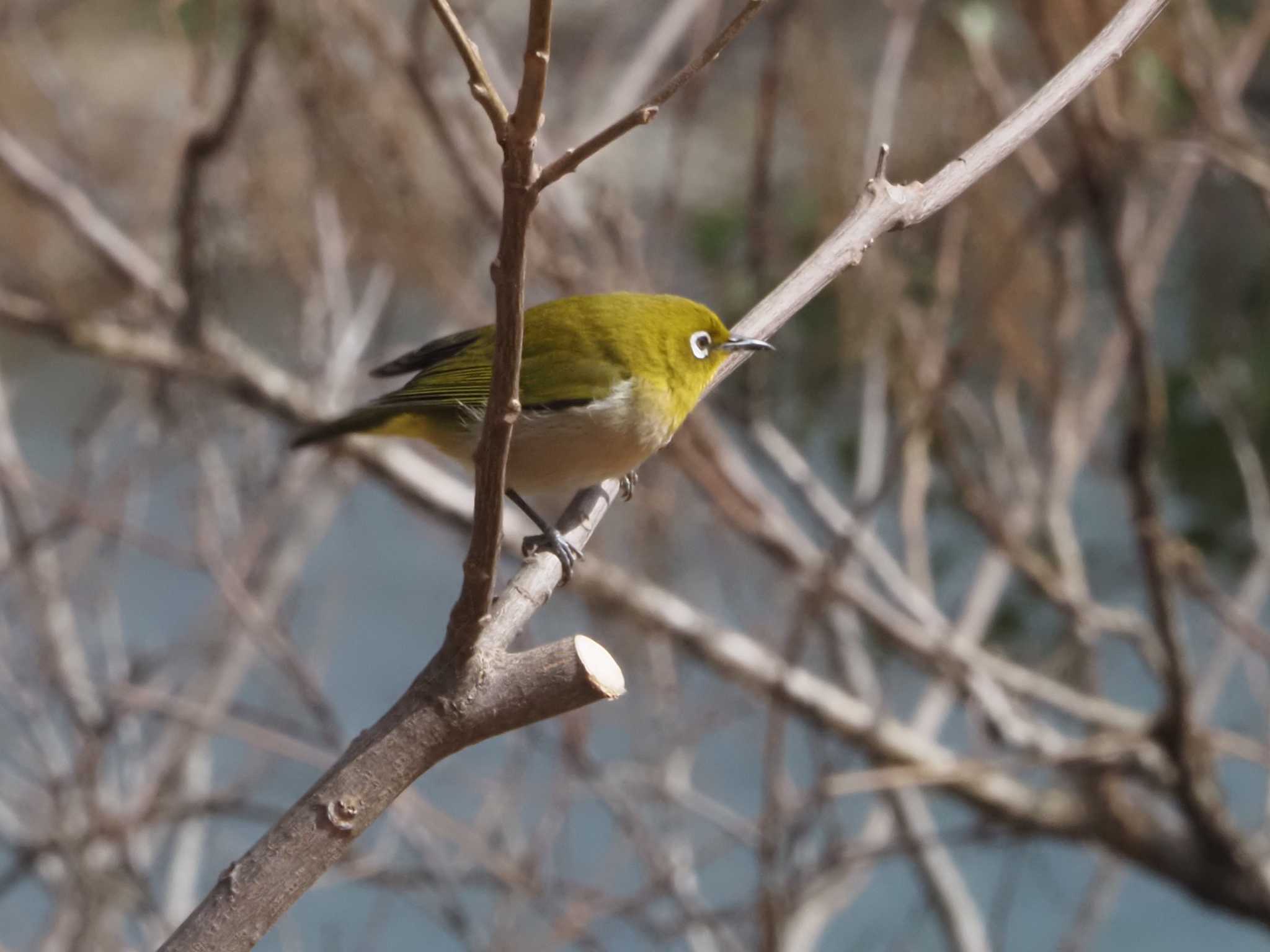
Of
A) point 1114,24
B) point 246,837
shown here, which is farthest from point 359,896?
point 1114,24

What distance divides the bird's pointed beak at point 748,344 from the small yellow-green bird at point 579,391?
222 mm

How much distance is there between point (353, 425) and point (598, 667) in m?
1.59


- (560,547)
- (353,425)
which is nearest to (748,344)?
(560,547)

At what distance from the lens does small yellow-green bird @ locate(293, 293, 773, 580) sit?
117 inches

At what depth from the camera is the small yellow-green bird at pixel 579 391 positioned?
9.71ft

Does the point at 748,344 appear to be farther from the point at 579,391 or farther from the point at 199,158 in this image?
the point at 199,158

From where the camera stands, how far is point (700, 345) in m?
3.10

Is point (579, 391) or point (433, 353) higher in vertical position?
point (433, 353)

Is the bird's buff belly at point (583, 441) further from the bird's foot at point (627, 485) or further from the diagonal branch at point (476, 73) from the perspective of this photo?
the diagonal branch at point (476, 73)

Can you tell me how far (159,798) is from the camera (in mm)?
4527

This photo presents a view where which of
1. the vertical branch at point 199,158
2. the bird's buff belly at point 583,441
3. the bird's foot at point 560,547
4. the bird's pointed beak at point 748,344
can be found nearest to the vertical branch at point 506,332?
the bird's foot at point 560,547

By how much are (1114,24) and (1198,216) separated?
486 centimetres

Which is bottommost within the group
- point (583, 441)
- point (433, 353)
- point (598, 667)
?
point (598, 667)

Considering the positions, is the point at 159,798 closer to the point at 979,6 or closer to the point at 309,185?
the point at 309,185
